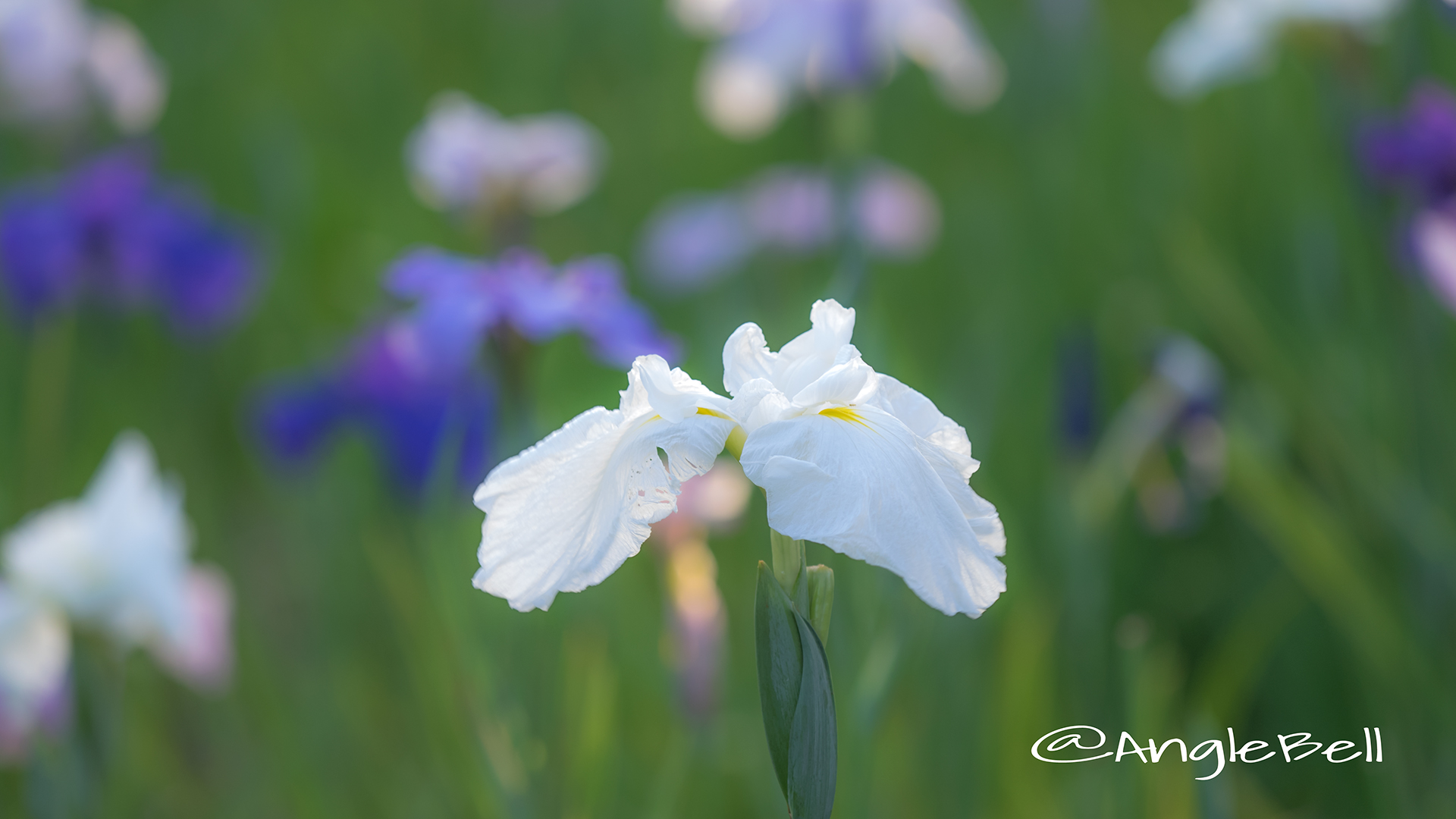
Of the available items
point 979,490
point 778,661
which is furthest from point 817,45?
point 778,661

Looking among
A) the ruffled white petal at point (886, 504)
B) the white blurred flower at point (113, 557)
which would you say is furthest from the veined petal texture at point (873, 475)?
the white blurred flower at point (113, 557)

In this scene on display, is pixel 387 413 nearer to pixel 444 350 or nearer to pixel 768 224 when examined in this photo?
pixel 444 350

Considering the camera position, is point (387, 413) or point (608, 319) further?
point (387, 413)

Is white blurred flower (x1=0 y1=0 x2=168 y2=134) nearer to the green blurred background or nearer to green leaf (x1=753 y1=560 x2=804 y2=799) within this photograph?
the green blurred background

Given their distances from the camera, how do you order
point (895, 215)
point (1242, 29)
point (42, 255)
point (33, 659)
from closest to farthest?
point (33, 659)
point (1242, 29)
point (42, 255)
point (895, 215)

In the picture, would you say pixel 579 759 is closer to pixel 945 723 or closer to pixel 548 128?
pixel 945 723

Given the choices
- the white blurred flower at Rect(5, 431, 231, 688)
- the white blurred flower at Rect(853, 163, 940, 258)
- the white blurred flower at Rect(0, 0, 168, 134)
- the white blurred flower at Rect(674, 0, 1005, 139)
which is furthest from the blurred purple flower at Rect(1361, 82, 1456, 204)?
the white blurred flower at Rect(0, 0, 168, 134)
